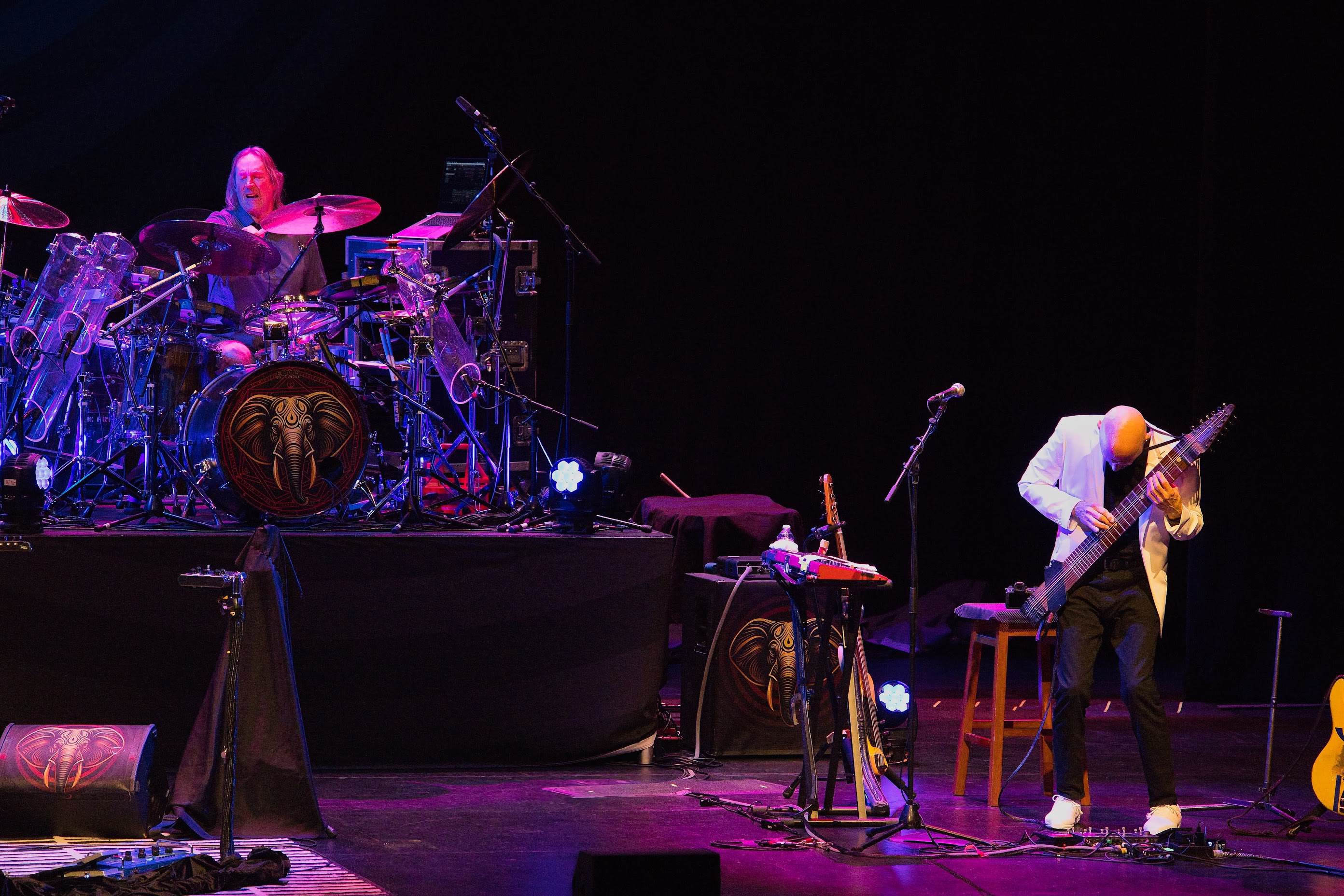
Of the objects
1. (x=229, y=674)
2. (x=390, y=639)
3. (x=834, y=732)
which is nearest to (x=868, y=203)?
(x=390, y=639)

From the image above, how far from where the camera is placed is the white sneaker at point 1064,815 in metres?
4.91

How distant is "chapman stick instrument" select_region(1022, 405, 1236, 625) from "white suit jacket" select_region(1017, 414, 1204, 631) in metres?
0.04

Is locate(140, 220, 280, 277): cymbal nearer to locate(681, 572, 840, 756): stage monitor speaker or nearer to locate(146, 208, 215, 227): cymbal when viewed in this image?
locate(146, 208, 215, 227): cymbal

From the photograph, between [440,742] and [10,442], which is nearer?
[440,742]

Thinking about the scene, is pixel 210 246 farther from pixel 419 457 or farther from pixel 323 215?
pixel 419 457

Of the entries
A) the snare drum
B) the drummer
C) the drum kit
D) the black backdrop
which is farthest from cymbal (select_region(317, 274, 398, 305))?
the black backdrop

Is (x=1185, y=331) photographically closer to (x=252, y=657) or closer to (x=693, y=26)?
(x=693, y=26)

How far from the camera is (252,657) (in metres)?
4.80

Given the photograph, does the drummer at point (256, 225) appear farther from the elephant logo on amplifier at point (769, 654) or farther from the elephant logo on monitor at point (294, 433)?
the elephant logo on amplifier at point (769, 654)

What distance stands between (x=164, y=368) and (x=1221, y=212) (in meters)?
5.73

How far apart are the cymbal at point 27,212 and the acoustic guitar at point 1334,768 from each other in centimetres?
571

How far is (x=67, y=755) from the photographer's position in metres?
4.77

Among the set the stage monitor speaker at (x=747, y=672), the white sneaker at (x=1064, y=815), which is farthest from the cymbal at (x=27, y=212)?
the white sneaker at (x=1064, y=815)

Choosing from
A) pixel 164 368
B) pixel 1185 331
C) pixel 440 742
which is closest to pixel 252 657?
pixel 440 742
